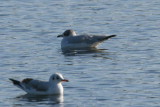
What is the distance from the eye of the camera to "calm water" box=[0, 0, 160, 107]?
877 inches

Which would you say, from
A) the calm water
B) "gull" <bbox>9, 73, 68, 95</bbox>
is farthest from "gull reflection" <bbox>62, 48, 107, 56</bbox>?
"gull" <bbox>9, 73, 68, 95</bbox>

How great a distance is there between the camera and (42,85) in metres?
22.9

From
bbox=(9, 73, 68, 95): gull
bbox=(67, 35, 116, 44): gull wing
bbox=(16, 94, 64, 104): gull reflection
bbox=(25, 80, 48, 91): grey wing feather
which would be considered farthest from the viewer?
bbox=(67, 35, 116, 44): gull wing

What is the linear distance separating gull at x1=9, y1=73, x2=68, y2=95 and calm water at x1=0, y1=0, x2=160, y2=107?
0.75 ft

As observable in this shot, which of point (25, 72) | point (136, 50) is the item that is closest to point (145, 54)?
point (136, 50)

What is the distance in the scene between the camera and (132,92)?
887 inches

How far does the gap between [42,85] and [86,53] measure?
7182mm

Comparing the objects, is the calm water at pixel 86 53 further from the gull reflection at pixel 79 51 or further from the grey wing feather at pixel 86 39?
the grey wing feather at pixel 86 39

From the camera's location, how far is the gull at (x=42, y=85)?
74.8 ft

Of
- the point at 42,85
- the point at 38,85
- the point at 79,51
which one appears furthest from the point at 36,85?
Answer: the point at 79,51

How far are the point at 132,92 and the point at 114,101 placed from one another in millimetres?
1213

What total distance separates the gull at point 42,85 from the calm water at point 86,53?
0.75ft

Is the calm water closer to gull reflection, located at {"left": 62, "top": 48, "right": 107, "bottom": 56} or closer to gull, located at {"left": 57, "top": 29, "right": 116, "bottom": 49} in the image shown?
gull reflection, located at {"left": 62, "top": 48, "right": 107, "bottom": 56}

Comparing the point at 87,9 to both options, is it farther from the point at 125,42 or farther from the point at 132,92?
the point at 132,92
